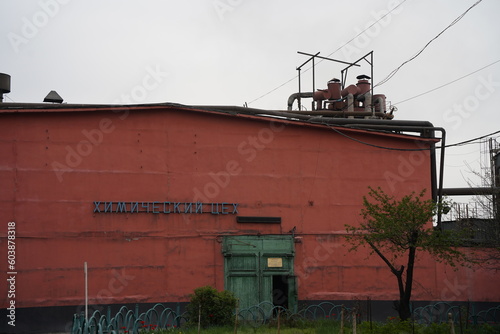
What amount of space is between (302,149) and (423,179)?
5.38 m

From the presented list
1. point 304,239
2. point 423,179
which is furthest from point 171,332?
point 423,179

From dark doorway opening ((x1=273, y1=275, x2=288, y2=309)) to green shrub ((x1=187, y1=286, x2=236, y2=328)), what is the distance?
480cm

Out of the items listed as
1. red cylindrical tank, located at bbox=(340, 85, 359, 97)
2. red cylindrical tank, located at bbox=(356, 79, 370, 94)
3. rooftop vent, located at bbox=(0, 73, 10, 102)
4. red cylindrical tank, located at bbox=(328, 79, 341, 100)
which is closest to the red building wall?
rooftop vent, located at bbox=(0, 73, 10, 102)

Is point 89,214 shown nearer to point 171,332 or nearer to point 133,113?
point 133,113

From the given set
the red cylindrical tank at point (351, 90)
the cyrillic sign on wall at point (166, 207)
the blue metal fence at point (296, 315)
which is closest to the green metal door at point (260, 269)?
the blue metal fence at point (296, 315)

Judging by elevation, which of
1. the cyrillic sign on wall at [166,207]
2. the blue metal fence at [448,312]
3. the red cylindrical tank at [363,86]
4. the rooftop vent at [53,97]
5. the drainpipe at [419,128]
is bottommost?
the blue metal fence at [448,312]

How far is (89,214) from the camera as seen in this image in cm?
2300

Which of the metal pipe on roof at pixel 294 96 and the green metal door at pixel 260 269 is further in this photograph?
the metal pipe on roof at pixel 294 96

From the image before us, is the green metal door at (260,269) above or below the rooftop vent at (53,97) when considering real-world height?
below

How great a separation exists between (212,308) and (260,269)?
193 inches

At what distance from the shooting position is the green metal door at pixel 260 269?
2397 cm

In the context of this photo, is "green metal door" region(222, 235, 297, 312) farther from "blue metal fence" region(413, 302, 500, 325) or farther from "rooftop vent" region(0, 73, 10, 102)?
"rooftop vent" region(0, 73, 10, 102)

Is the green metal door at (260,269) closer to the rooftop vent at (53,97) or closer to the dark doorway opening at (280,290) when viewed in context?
the dark doorway opening at (280,290)

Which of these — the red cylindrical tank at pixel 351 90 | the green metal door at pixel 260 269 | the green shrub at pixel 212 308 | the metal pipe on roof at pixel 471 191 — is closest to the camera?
the green shrub at pixel 212 308
